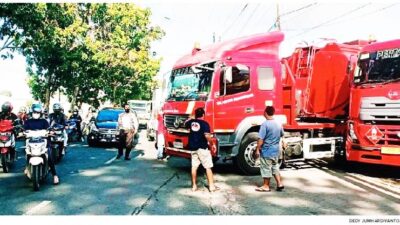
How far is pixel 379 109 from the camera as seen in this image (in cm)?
927

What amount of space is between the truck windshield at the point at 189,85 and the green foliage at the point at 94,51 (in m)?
7.02

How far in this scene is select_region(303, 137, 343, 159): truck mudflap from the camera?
1038cm

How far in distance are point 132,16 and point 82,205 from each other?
27.0 m

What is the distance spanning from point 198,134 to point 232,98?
1.91 meters

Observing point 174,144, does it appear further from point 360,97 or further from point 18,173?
point 360,97

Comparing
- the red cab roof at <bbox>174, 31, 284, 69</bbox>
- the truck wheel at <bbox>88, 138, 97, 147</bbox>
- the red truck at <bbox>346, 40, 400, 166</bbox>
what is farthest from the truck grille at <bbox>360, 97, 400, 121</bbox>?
the truck wheel at <bbox>88, 138, 97, 147</bbox>

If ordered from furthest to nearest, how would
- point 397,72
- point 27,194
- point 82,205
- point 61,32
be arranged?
point 61,32 → point 397,72 → point 27,194 → point 82,205

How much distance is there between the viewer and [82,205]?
20.8 feet

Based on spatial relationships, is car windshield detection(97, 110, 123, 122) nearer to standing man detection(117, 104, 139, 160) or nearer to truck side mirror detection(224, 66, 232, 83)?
standing man detection(117, 104, 139, 160)

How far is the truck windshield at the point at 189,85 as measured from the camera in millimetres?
9273

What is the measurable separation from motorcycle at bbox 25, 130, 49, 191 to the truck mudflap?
615 cm

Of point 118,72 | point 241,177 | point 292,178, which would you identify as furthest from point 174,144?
point 118,72

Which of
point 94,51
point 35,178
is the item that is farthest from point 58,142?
point 94,51

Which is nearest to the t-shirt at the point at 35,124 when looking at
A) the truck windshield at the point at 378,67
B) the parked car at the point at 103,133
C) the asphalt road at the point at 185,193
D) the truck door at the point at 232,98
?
the asphalt road at the point at 185,193
